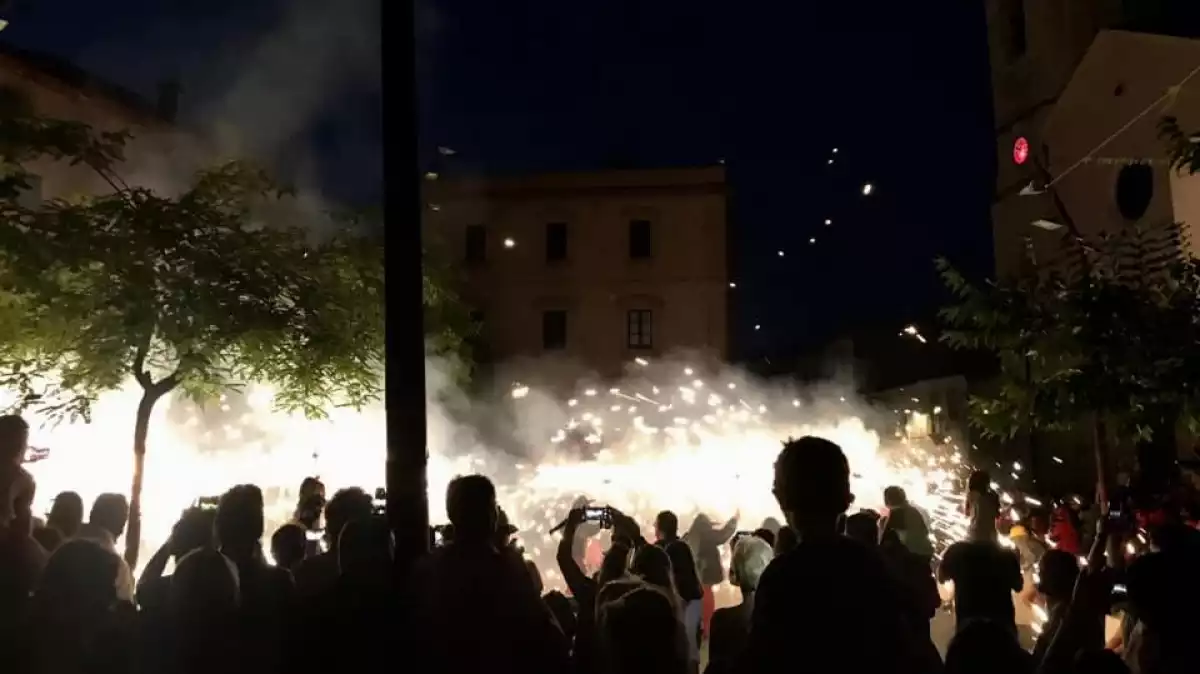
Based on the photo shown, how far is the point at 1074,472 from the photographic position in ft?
68.6

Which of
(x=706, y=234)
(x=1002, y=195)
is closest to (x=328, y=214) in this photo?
(x=1002, y=195)

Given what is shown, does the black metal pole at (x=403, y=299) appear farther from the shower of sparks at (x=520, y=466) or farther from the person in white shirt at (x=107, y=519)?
the shower of sparks at (x=520, y=466)

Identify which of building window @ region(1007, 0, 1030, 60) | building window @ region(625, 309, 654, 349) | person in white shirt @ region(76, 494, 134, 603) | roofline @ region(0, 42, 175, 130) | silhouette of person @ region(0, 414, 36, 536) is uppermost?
building window @ region(1007, 0, 1030, 60)

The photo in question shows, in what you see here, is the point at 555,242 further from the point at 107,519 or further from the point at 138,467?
the point at 107,519

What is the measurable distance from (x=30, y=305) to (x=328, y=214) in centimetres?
536

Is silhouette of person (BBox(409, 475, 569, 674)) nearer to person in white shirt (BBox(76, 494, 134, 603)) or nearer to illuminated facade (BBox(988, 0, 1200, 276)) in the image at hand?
person in white shirt (BBox(76, 494, 134, 603))

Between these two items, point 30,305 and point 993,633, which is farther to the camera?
point 30,305

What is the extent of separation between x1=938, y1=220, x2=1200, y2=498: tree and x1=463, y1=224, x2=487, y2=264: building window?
23.5m

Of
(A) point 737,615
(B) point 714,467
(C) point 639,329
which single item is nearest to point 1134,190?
(B) point 714,467

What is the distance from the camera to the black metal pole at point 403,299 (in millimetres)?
4086

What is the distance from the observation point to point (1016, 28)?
76.9 ft

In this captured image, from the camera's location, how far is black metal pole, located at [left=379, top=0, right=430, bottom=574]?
→ 4.09 metres

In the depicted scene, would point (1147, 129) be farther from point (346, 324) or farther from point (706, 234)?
point (706, 234)

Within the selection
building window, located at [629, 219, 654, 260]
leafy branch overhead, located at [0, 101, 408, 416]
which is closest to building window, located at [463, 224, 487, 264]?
building window, located at [629, 219, 654, 260]
